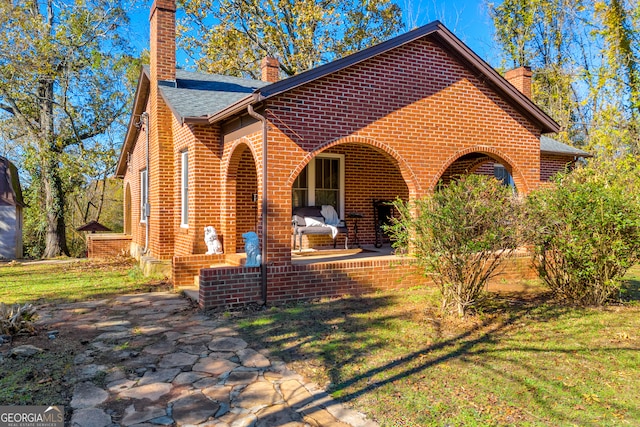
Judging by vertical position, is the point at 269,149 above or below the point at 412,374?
above

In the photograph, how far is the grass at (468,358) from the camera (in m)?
3.50

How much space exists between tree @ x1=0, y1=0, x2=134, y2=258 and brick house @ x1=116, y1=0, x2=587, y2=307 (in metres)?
7.78

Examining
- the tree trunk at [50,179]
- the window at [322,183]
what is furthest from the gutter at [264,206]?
the tree trunk at [50,179]

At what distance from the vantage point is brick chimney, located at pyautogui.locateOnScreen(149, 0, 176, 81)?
1048 cm

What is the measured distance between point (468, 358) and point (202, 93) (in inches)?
327

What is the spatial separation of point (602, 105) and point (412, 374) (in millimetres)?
17093

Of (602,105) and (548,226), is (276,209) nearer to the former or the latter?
(548,226)

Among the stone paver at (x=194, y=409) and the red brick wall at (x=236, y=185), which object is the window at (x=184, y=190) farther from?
the stone paver at (x=194, y=409)

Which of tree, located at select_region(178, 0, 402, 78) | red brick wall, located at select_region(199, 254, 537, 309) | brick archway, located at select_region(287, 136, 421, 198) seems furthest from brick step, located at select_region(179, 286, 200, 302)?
tree, located at select_region(178, 0, 402, 78)

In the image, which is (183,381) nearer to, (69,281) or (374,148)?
(374,148)

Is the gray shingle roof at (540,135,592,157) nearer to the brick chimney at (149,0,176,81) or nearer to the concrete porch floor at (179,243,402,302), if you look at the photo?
the concrete porch floor at (179,243,402,302)

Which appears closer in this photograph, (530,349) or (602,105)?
(530,349)

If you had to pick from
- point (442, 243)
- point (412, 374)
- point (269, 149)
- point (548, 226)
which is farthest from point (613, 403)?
point (269, 149)

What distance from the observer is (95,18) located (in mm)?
18125
